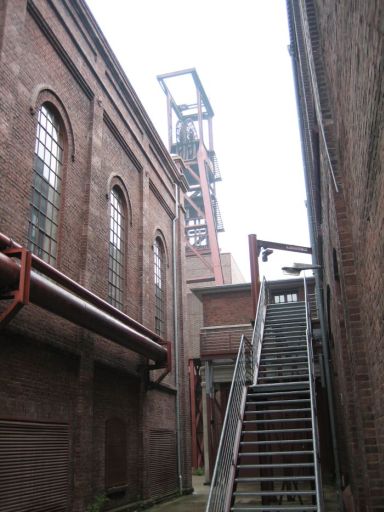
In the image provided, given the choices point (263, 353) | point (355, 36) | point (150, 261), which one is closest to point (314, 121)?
point (355, 36)

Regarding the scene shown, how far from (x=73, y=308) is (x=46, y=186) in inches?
118

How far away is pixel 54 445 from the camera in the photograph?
30.2 ft

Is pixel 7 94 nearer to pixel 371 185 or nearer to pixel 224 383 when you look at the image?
pixel 371 185

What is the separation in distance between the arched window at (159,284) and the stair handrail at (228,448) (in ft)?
22.2

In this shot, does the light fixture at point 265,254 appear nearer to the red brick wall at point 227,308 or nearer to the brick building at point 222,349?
the brick building at point 222,349

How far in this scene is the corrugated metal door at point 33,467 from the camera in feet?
25.4

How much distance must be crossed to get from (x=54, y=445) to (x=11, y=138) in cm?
550

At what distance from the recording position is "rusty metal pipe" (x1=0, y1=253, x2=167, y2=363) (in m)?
7.33

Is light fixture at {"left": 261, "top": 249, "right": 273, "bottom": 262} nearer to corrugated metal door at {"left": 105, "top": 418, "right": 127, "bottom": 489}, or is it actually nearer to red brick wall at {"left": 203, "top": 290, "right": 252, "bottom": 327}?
corrugated metal door at {"left": 105, "top": 418, "right": 127, "bottom": 489}

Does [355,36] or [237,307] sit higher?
[237,307]

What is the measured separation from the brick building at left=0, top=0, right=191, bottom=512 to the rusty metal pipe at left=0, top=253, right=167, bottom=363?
3cm

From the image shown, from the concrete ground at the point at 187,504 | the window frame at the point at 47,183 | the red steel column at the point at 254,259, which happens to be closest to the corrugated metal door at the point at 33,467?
the window frame at the point at 47,183

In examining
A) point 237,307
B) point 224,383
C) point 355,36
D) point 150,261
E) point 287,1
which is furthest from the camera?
point 237,307

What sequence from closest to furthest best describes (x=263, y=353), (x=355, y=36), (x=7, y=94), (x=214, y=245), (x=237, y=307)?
(x=355, y=36)
(x=7, y=94)
(x=263, y=353)
(x=237, y=307)
(x=214, y=245)
